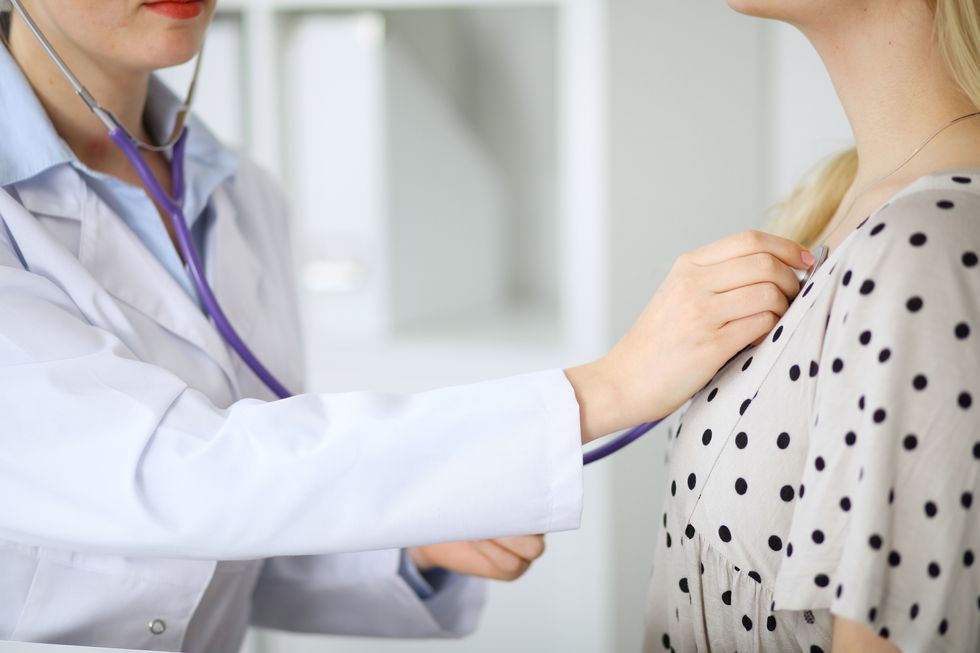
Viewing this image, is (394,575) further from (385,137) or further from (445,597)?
(385,137)

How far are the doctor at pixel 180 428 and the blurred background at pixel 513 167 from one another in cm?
103

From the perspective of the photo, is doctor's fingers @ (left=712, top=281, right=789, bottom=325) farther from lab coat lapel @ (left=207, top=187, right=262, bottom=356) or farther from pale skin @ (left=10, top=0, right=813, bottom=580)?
lab coat lapel @ (left=207, top=187, right=262, bottom=356)

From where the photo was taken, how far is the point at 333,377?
2.07 m

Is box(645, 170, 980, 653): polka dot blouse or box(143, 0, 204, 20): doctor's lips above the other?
box(143, 0, 204, 20): doctor's lips

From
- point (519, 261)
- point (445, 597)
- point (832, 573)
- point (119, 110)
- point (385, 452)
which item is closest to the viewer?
point (832, 573)

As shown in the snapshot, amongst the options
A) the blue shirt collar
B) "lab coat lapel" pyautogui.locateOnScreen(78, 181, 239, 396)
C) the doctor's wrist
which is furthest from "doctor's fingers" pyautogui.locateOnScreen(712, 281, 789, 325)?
the blue shirt collar

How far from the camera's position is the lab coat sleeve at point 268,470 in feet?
2.47

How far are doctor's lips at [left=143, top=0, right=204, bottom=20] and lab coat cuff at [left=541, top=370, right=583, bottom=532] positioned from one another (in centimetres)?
58

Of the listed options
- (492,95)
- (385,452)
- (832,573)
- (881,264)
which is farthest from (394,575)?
(492,95)

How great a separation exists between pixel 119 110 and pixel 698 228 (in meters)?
1.12

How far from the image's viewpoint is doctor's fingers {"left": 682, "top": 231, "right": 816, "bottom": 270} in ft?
2.44

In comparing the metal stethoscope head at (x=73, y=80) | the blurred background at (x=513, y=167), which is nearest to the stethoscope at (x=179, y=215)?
the metal stethoscope head at (x=73, y=80)

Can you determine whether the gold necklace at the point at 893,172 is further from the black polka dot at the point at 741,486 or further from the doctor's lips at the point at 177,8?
the doctor's lips at the point at 177,8

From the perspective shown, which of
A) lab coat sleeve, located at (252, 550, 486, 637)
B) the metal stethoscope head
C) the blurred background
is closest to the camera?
the metal stethoscope head
